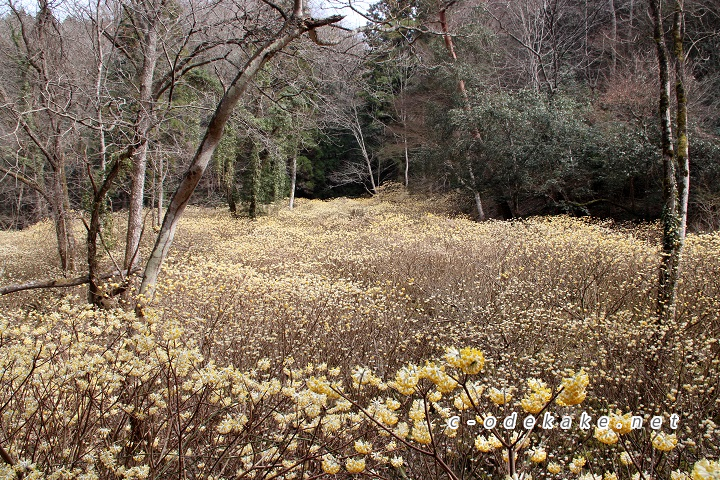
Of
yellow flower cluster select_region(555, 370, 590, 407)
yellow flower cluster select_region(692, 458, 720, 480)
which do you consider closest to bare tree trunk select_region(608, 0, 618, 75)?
yellow flower cluster select_region(555, 370, 590, 407)

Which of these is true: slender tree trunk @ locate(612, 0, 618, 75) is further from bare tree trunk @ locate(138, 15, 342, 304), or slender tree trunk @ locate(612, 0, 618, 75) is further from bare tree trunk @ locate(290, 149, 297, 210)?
bare tree trunk @ locate(138, 15, 342, 304)

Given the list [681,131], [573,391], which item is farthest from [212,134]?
[681,131]

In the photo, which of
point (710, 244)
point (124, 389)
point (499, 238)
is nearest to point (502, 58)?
point (499, 238)

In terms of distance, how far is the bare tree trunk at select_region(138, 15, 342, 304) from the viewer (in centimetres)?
221

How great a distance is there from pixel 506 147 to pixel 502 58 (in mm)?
7835

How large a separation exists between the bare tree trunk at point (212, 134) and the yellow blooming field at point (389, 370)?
0.99ft

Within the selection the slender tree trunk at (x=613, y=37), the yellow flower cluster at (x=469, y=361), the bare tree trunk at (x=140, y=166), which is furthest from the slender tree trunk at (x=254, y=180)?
the yellow flower cluster at (x=469, y=361)

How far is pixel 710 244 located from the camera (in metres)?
5.82

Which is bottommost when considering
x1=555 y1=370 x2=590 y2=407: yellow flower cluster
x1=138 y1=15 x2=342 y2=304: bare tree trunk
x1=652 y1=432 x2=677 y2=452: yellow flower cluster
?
x1=652 y1=432 x2=677 y2=452: yellow flower cluster

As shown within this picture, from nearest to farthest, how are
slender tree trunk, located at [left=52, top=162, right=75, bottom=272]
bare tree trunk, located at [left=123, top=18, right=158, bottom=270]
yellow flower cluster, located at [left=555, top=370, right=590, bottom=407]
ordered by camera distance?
yellow flower cluster, located at [left=555, top=370, right=590, bottom=407] → bare tree trunk, located at [left=123, top=18, right=158, bottom=270] → slender tree trunk, located at [left=52, top=162, right=75, bottom=272]

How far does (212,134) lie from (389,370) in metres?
2.15

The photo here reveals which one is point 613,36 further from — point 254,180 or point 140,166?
point 140,166

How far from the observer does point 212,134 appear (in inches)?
88.7

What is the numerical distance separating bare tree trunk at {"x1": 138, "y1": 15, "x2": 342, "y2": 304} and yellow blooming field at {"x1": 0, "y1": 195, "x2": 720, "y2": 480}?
30 centimetres
